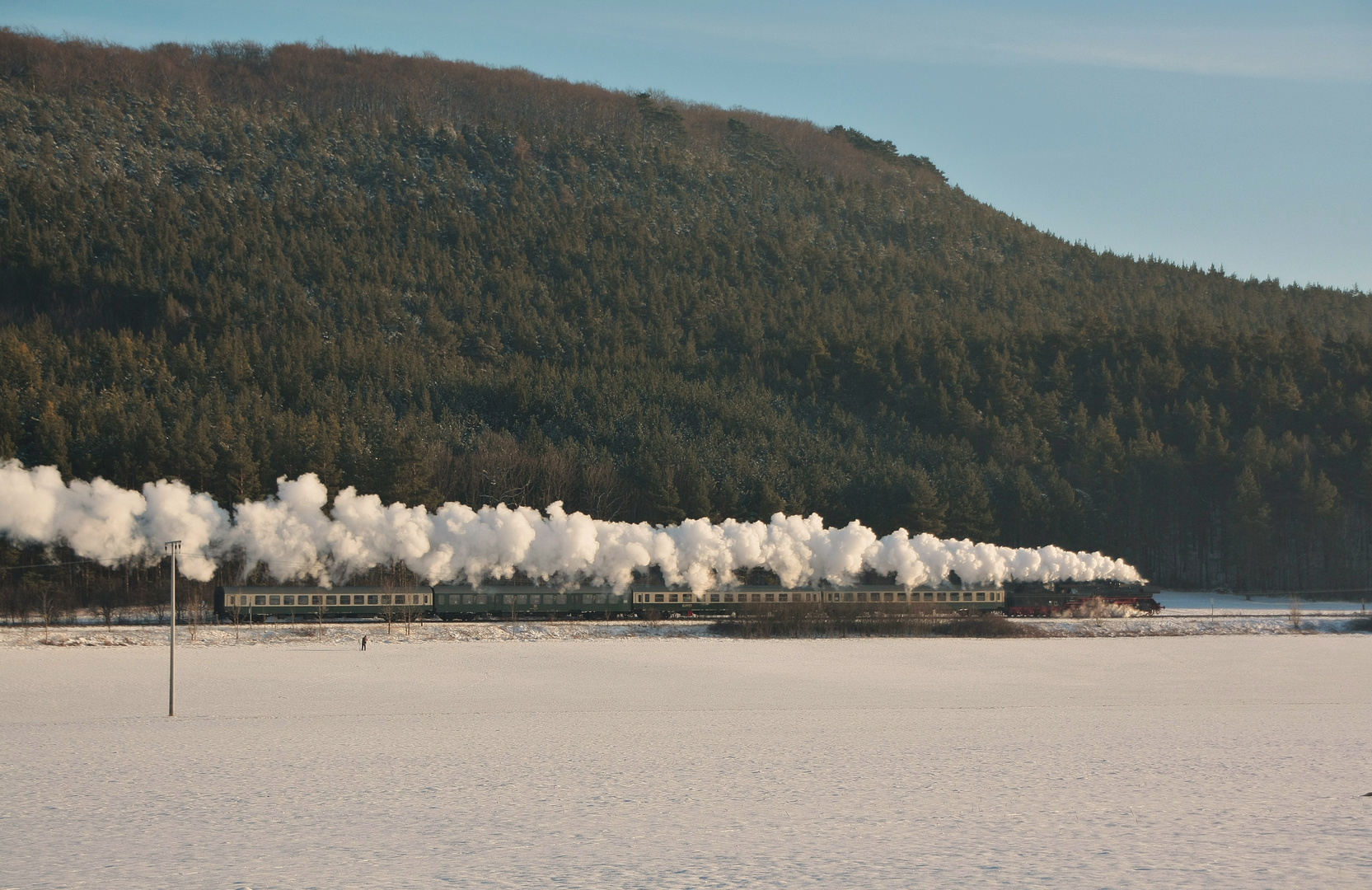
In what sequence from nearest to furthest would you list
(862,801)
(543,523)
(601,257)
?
(862,801) → (543,523) → (601,257)

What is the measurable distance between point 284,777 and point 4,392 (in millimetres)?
72747

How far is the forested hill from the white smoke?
1169 centimetres

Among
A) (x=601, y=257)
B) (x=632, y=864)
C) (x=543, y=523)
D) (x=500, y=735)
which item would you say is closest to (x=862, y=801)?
(x=632, y=864)

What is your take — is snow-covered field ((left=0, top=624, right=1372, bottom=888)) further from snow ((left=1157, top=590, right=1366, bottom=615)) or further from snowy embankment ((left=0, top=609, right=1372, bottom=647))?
snow ((left=1157, top=590, right=1366, bottom=615))

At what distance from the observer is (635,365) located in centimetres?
13488

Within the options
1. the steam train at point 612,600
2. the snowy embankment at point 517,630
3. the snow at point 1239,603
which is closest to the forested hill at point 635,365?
the snow at point 1239,603

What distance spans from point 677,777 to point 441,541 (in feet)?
154

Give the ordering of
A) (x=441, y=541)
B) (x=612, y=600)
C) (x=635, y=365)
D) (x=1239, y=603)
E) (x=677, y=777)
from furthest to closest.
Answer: (x=635, y=365)
(x=1239, y=603)
(x=612, y=600)
(x=441, y=541)
(x=677, y=777)

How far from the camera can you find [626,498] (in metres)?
99.6

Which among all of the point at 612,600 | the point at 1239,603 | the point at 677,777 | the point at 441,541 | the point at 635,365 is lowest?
the point at 677,777

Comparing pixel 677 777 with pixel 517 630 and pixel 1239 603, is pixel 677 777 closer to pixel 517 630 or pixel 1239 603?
pixel 517 630

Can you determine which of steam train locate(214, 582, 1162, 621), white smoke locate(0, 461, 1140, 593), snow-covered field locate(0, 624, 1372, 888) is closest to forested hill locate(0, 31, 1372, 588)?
white smoke locate(0, 461, 1140, 593)

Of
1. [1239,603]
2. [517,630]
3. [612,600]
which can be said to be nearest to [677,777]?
[517,630]

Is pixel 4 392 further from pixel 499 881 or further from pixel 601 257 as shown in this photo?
pixel 601 257
